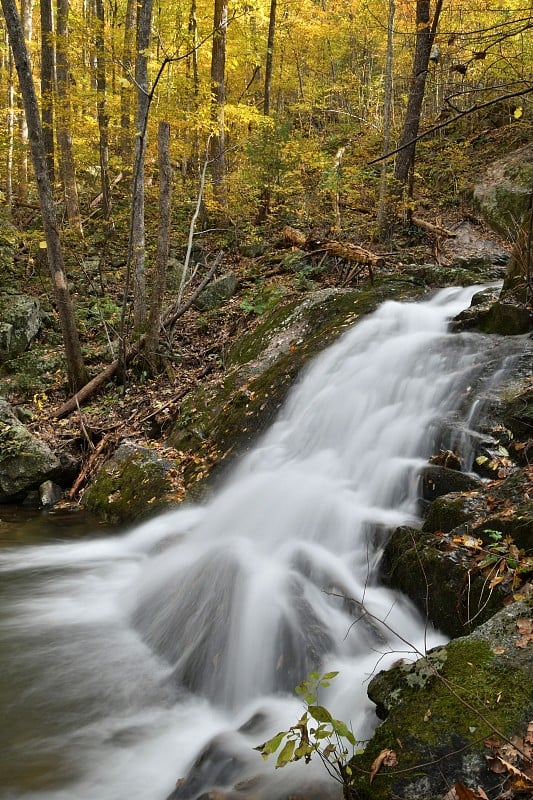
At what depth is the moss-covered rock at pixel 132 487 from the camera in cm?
711

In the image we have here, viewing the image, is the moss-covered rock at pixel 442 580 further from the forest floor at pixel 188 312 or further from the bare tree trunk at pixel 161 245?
the bare tree trunk at pixel 161 245

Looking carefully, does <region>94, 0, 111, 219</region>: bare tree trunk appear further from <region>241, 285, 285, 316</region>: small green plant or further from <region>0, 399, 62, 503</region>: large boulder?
<region>0, 399, 62, 503</region>: large boulder

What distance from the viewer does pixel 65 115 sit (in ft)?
39.6

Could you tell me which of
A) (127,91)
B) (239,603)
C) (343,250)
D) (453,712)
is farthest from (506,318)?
(127,91)

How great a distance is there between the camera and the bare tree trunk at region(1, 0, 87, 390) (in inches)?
321

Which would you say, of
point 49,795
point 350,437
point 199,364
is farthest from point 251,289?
point 49,795

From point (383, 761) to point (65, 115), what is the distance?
43.9ft

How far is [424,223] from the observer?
12.0m

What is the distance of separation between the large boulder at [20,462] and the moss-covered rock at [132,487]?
0.92 metres

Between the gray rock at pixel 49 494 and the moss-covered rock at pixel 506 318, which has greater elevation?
the moss-covered rock at pixel 506 318

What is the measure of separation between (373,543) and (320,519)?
2.38 feet

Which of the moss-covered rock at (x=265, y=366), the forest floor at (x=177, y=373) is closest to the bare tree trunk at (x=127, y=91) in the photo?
the forest floor at (x=177, y=373)

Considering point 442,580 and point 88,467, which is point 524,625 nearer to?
point 442,580

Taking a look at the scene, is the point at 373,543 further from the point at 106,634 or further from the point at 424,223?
the point at 424,223
